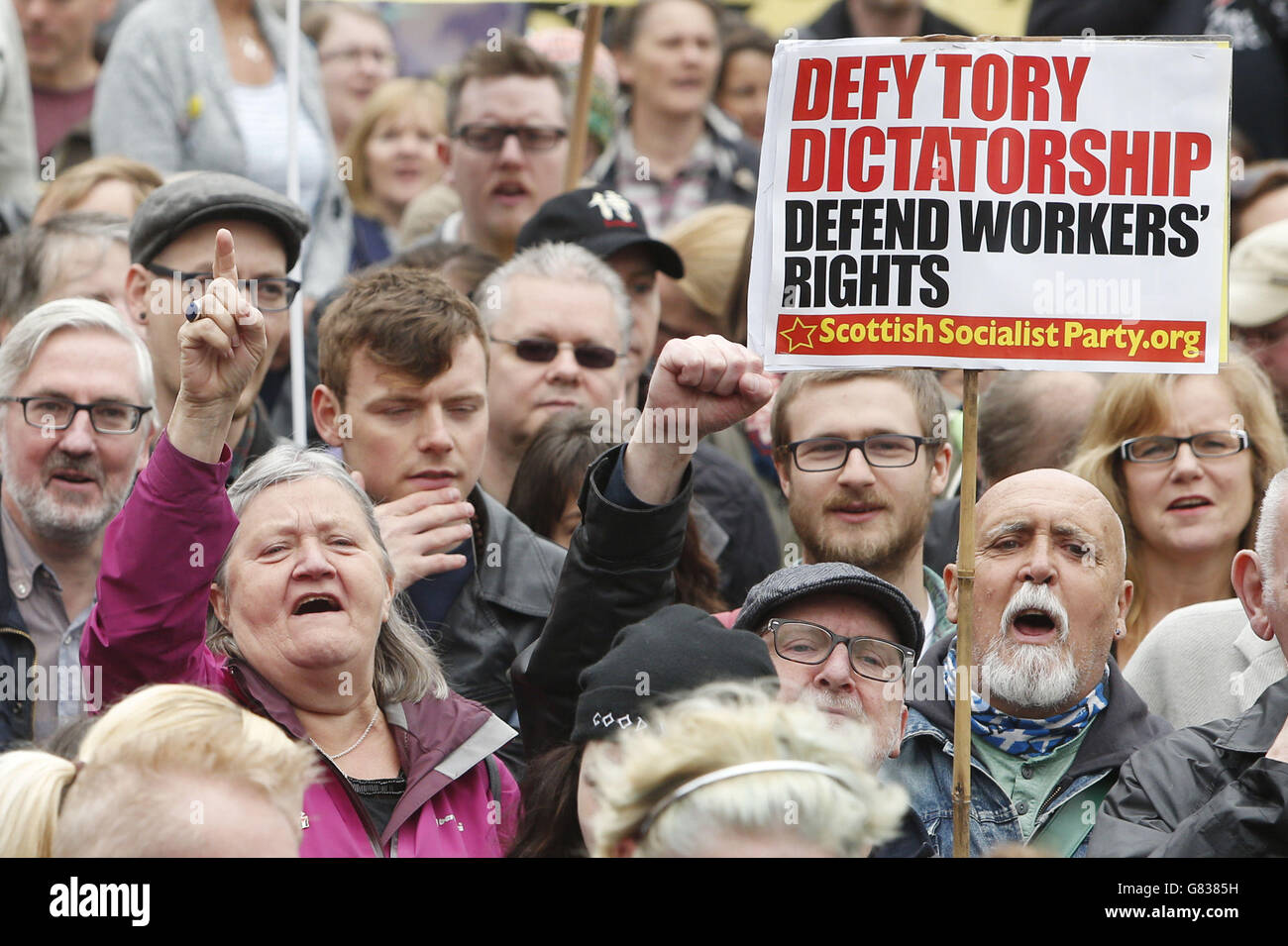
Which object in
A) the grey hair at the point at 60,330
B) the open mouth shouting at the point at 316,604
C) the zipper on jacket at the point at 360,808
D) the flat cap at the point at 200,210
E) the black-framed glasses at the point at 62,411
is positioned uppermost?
the flat cap at the point at 200,210

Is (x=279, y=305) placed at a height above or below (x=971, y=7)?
below

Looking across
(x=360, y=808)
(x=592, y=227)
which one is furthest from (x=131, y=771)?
(x=592, y=227)

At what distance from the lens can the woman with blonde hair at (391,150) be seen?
9.00 metres

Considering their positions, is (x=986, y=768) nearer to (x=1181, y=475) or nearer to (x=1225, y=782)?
(x=1225, y=782)

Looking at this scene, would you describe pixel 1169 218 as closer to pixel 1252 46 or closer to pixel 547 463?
pixel 547 463

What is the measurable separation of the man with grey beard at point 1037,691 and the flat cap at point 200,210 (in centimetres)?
228

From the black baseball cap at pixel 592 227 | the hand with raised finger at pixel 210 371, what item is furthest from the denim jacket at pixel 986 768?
the black baseball cap at pixel 592 227

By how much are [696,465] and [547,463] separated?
0.61 meters

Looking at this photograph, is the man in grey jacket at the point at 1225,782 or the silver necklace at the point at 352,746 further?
the silver necklace at the point at 352,746

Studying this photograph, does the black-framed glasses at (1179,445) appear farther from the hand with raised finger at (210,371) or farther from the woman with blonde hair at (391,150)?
the woman with blonde hair at (391,150)
